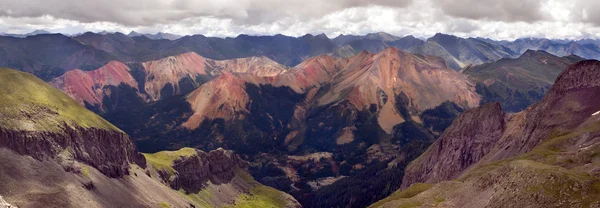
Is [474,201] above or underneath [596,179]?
underneath

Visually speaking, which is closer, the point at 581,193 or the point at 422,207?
the point at 581,193

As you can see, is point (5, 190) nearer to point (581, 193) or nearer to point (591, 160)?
point (581, 193)

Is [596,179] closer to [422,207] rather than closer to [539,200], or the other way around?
[539,200]

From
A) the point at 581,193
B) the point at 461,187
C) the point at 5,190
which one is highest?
the point at 581,193

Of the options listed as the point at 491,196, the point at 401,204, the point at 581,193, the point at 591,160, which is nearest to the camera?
the point at 581,193

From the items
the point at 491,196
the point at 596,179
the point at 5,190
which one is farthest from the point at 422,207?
the point at 5,190

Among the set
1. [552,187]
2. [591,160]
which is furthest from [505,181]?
[591,160]

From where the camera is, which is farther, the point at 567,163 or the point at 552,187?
the point at 567,163

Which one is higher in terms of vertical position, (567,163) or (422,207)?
(567,163)

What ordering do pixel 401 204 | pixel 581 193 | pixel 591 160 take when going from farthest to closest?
pixel 401 204 < pixel 591 160 < pixel 581 193
